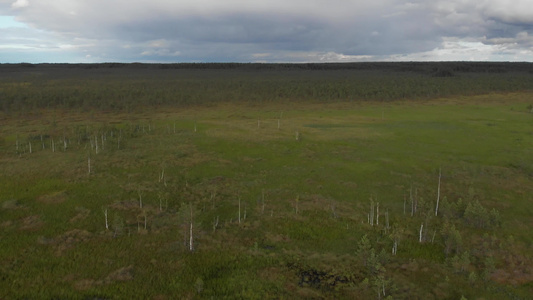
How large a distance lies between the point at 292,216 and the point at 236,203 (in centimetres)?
513

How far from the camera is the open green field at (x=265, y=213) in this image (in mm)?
20875

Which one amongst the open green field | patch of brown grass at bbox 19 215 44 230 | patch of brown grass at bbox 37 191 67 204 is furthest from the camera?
patch of brown grass at bbox 37 191 67 204

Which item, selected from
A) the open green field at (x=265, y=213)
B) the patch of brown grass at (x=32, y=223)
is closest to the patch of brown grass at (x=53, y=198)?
the open green field at (x=265, y=213)

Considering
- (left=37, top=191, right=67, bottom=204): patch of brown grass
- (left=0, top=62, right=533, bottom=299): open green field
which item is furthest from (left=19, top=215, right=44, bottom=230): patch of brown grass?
(left=37, top=191, right=67, bottom=204): patch of brown grass

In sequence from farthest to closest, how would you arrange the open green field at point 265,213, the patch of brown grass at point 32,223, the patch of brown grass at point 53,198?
the patch of brown grass at point 53,198, the patch of brown grass at point 32,223, the open green field at point 265,213

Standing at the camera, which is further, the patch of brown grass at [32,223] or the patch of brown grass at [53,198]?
the patch of brown grass at [53,198]

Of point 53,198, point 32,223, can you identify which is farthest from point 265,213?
point 53,198

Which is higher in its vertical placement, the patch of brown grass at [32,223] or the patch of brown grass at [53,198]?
the patch of brown grass at [53,198]

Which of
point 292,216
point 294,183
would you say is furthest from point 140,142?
point 292,216

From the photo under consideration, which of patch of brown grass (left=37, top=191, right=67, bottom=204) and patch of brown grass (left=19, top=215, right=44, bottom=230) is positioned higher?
patch of brown grass (left=37, top=191, right=67, bottom=204)

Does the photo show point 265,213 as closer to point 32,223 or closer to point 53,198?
point 32,223

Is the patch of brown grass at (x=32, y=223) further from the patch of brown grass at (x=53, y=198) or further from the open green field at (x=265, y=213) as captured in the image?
the patch of brown grass at (x=53, y=198)

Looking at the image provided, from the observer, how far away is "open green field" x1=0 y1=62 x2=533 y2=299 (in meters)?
20.9

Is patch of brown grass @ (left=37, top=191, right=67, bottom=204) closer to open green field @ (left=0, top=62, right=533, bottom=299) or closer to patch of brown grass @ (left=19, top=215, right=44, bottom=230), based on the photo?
open green field @ (left=0, top=62, right=533, bottom=299)
